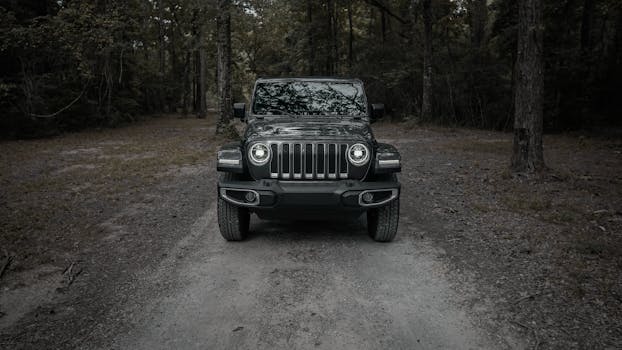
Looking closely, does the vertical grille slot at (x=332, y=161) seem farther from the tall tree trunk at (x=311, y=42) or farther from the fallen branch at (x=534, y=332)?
the tall tree trunk at (x=311, y=42)

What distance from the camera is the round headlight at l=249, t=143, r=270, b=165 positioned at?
4648mm

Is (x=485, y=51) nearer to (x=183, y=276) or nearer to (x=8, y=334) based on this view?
(x=183, y=276)

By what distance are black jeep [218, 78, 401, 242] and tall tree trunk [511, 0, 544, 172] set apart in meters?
4.38

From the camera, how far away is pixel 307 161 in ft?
15.0

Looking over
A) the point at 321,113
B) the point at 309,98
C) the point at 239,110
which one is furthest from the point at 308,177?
the point at 239,110

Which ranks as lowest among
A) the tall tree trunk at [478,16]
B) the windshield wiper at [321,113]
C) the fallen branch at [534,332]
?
the fallen branch at [534,332]

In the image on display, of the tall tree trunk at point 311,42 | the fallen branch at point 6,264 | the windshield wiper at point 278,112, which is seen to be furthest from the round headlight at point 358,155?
the tall tree trunk at point 311,42

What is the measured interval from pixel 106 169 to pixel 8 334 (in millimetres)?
7570

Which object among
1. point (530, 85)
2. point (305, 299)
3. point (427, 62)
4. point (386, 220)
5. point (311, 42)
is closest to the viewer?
point (305, 299)

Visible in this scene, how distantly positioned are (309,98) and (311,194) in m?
2.10

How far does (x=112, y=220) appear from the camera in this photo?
623 centimetres

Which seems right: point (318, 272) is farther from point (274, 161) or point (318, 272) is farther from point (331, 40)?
point (331, 40)

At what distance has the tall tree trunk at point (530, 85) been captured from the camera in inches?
311

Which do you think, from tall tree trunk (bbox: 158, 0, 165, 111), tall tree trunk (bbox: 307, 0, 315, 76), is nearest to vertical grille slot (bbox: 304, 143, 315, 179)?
tall tree trunk (bbox: 158, 0, 165, 111)
